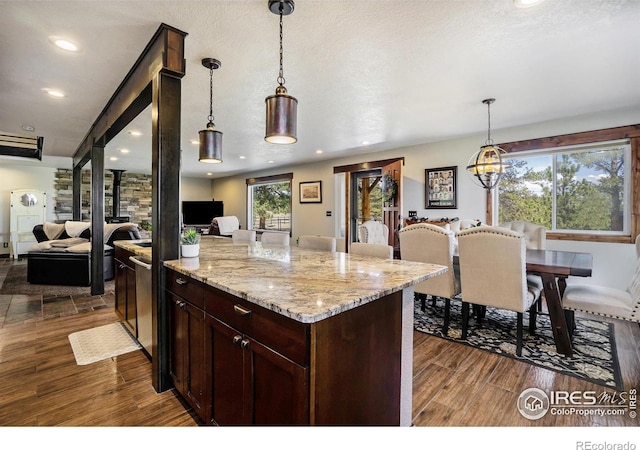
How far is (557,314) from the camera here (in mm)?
2494


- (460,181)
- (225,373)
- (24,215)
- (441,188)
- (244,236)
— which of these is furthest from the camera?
(24,215)

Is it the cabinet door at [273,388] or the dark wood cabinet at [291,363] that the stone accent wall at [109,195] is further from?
the cabinet door at [273,388]

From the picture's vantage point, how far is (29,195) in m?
7.43

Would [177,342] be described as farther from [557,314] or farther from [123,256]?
[557,314]

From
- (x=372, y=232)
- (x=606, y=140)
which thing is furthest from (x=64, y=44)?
(x=606, y=140)

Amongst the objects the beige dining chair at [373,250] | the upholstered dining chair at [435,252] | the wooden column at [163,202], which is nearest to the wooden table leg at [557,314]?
the upholstered dining chair at [435,252]

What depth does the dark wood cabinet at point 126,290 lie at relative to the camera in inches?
105

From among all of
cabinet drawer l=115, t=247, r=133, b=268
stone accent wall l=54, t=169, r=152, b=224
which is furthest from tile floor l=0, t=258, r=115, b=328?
stone accent wall l=54, t=169, r=152, b=224

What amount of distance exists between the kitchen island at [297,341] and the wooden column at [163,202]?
0.22 meters

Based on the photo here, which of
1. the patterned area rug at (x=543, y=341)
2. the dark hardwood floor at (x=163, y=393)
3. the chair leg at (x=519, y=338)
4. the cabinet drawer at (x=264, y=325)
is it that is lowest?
the dark hardwood floor at (x=163, y=393)

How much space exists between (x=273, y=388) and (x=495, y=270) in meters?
2.18

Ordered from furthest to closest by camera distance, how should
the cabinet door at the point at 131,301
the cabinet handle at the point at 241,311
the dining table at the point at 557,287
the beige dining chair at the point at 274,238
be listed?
the beige dining chair at the point at 274,238 → the cabinet door at the point at 131,301 → the dining table at the point at 557,287 → the cabinet handle at the point at 241,311
